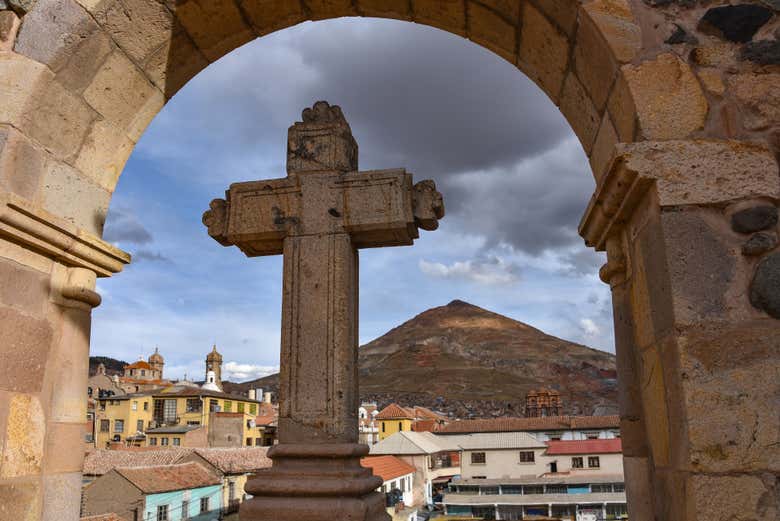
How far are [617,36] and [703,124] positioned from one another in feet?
1.46

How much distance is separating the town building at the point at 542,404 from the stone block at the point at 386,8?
6111cm

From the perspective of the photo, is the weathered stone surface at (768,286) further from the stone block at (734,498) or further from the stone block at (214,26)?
the stone block at (214,26)

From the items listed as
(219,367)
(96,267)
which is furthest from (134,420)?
(96,267)

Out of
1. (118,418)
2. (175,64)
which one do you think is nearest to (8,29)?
(175,64)

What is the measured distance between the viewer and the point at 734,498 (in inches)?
70.0

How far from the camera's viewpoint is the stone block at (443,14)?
3.00 meters

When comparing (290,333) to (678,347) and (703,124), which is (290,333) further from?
(703,124)

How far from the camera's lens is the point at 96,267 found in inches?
119

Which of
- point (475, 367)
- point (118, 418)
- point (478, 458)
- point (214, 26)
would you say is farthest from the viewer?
point (475, 367)

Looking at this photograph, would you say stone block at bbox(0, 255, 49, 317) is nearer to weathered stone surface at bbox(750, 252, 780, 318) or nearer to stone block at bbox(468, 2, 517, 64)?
stone block at bbox(468, 2, 517, 64)

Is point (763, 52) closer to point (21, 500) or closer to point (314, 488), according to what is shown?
point (314, 488)

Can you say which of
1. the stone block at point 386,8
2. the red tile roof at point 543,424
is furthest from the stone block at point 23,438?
the red tile roof at point 543,424

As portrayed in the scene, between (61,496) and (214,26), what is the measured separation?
236cm

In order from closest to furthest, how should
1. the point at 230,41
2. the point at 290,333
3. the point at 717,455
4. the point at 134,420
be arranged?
the point at 717,455
the point at 290,333
the point at 230,41
the point at 134,420
